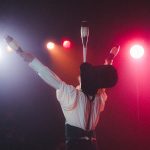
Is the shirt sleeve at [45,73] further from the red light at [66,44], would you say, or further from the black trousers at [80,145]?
the red light at [66,44]

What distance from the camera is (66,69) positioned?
6336 mm

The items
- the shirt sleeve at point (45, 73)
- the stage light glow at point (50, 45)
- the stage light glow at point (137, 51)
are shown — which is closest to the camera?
the shirt sleeve at point (45, 73)

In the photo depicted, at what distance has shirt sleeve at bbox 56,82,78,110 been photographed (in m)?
3.58

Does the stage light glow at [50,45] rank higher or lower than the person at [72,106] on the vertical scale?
higher

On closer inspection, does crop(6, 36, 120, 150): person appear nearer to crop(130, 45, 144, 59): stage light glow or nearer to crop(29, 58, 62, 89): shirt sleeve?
crop(29, 58, 62, 89): shirt sleeve

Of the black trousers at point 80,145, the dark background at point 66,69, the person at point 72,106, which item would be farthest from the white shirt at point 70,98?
the dark background at point 66,69

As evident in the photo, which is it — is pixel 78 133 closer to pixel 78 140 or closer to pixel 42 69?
pixel 78 140

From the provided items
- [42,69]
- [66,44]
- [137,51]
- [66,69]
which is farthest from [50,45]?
[42,69]

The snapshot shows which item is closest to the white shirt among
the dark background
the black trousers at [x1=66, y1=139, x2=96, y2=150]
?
the black trousers at [x1=66, y1=139, x2=96, y2=150]

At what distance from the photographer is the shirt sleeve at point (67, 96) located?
141 inches

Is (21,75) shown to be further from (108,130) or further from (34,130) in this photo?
(108,130)

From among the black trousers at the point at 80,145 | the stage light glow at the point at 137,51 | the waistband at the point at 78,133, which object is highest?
the stage light glow at the point at 137,51

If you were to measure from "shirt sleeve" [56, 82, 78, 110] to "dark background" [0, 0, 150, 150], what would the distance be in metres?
2.63

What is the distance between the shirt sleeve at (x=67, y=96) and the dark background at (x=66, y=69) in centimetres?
263
